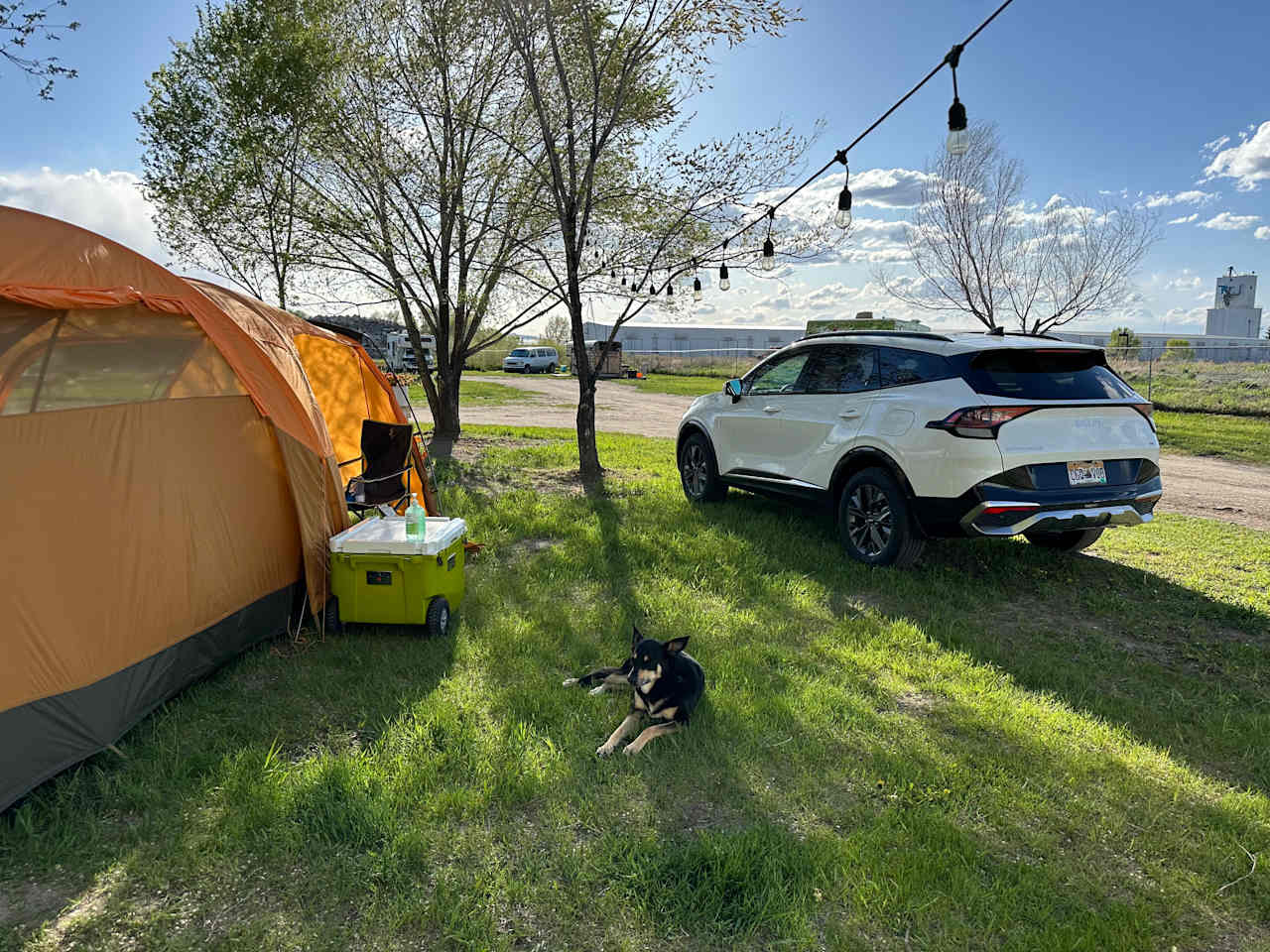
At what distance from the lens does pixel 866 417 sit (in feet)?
19.4

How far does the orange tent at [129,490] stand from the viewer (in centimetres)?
311

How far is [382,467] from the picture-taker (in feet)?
21.9

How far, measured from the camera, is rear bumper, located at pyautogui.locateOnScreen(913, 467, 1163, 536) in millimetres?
5035

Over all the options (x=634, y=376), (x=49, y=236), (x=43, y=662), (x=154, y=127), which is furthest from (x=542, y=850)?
(x=634, y=376)

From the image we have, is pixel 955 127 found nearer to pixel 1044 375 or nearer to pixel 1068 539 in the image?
pixel 1044 375

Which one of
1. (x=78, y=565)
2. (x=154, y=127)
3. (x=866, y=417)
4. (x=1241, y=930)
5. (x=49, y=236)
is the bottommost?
(x=1241, y=930)

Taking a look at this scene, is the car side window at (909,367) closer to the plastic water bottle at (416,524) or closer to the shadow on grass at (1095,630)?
the shadow on grass at (1095,630)

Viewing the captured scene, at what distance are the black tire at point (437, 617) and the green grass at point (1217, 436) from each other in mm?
12202

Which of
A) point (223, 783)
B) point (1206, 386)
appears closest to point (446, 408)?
point (223, 783)

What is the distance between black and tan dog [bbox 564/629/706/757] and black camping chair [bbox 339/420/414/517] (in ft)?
10.6

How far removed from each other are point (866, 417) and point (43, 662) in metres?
5.19

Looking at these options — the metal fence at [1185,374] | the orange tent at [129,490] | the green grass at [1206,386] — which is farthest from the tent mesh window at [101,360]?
the green grass at [1206,386]

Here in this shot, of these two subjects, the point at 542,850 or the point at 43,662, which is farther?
the point at 43,662

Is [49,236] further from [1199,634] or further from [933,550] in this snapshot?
[1199,634]
